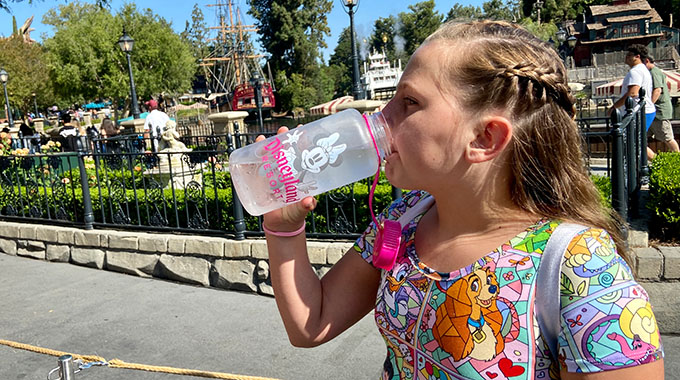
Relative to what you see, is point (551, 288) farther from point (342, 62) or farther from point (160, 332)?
point (342, 62)

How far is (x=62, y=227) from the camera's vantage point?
21.7 feet

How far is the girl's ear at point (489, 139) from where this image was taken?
1.15 metres

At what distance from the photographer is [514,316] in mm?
1094

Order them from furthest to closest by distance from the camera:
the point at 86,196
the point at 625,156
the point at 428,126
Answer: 1. the point at 86,196
2. the point at 625,156
3. the point at 428,126

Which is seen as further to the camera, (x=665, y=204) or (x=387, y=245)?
(x=665, y=204)

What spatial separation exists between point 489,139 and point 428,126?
0.44 feet

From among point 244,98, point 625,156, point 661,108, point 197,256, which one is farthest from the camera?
point 244,98

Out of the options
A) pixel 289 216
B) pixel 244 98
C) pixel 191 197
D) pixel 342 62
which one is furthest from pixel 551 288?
pixel 342 62

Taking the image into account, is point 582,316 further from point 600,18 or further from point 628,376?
point 600,18

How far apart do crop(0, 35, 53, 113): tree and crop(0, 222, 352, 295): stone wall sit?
35194 mm

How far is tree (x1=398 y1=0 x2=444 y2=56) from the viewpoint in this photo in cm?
9088

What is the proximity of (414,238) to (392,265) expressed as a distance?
4.0 inches

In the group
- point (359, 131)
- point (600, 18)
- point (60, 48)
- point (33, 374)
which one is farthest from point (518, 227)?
point (600, 18)

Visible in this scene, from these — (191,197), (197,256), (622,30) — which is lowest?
(197,256)
